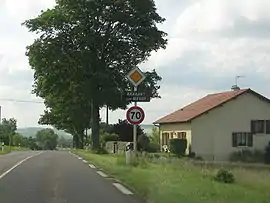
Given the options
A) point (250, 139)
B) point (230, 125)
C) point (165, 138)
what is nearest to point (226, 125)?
point (230, 125)

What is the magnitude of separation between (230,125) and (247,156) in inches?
125

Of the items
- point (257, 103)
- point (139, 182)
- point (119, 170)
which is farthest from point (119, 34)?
point (139, 182)

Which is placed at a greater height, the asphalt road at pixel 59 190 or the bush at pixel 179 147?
the bush at pixel 179 147

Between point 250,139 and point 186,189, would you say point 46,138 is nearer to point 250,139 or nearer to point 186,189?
point 250,139

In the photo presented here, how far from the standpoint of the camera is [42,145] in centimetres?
16550

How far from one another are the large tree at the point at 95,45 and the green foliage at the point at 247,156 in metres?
8.85

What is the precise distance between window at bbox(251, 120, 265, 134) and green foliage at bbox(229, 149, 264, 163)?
83.3 inches

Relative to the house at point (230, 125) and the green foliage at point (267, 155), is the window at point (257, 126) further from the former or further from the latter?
the green foliage at point (267, 155)

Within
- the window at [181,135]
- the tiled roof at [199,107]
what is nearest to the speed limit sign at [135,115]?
the tiled roof at [199,107]

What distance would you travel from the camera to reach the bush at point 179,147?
171ft

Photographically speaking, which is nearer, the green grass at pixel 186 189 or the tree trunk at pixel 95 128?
the green grass at pixel 186 189

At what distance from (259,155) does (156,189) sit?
39.1m

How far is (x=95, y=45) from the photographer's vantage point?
50.2 m

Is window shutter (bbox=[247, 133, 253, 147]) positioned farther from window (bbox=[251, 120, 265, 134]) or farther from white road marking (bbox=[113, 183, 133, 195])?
white road marking (bbox=[113, 183, 133, 195])
